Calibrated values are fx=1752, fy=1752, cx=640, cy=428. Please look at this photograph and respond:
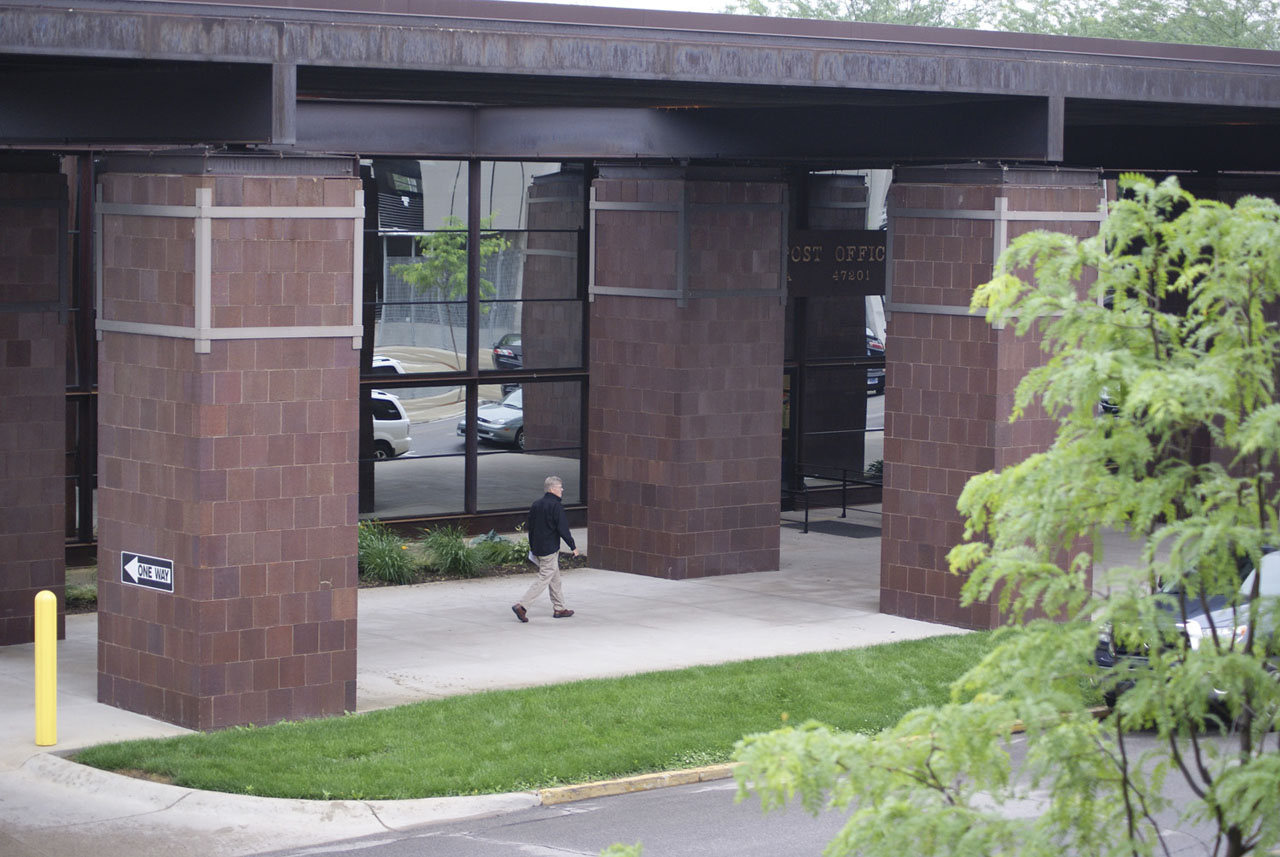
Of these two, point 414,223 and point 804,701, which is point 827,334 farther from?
point 804,701

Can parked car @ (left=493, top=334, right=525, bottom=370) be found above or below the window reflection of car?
above

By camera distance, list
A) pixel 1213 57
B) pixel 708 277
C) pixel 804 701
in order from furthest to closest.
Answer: pixel 1213 57 → pixel 708 277 → pixel 804 701

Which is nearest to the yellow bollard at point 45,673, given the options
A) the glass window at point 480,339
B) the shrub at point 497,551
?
the shrub at point 497,551

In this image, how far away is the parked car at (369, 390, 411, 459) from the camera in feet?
77.7

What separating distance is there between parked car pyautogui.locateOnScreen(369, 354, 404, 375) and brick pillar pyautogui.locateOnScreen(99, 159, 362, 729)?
8800 mm

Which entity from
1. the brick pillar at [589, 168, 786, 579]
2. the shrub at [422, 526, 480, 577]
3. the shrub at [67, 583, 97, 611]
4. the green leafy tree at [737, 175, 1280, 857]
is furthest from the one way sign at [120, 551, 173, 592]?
the green leafy tree at [737, 175, 1280, 857]

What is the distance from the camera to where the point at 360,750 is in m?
13.3

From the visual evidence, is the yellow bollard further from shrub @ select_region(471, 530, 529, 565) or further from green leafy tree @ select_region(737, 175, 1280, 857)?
green leafy tree @ select_region(737, 175, 1280, 857)

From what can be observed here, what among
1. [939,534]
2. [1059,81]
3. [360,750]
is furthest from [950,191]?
[360,750]

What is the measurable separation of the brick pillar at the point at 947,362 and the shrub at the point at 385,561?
594 centimetres

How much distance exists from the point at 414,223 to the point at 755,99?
6.44 m

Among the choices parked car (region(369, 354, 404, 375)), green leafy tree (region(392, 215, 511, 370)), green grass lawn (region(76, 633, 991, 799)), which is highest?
green leafy tree (region(392, 215, 511, 370))

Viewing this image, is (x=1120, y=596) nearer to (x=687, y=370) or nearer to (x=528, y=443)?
(x=687, y=370)

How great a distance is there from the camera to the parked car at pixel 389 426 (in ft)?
77.7
